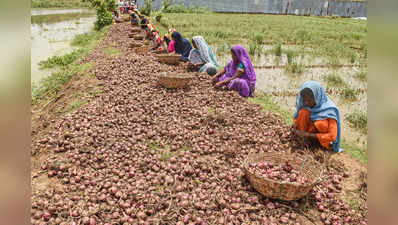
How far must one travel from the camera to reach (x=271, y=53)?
971 cm

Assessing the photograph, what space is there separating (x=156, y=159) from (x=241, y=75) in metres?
2.75

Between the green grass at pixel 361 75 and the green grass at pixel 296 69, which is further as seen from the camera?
the green grass at pixel 296 69

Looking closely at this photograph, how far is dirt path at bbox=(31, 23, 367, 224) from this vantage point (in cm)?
229

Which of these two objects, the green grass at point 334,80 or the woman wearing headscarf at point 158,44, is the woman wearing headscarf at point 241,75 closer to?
the green grass at point 334,80

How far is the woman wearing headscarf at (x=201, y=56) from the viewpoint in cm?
636

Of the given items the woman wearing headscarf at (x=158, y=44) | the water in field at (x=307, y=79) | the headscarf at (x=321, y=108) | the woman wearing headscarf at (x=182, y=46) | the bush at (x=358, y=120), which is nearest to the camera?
the headscarf at (x=321, y=108)

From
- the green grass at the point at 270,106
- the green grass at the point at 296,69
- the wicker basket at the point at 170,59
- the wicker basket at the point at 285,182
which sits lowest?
the wicker basket at the point at 285,182

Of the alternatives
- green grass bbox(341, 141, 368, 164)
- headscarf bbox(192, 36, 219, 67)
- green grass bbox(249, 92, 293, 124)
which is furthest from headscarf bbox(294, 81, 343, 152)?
headscarf bbox(192, 36, 219, 67)

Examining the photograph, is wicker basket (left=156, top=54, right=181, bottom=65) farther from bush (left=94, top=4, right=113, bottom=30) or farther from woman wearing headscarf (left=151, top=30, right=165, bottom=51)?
bush (left=94, top=4, right=113, bottom=30)

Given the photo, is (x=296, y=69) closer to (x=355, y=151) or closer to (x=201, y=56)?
(x=201, y=56)

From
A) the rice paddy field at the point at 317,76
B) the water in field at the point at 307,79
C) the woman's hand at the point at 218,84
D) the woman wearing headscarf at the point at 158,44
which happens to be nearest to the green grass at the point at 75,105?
the woman's hand at the point at 218,84

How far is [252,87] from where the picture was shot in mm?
5160
